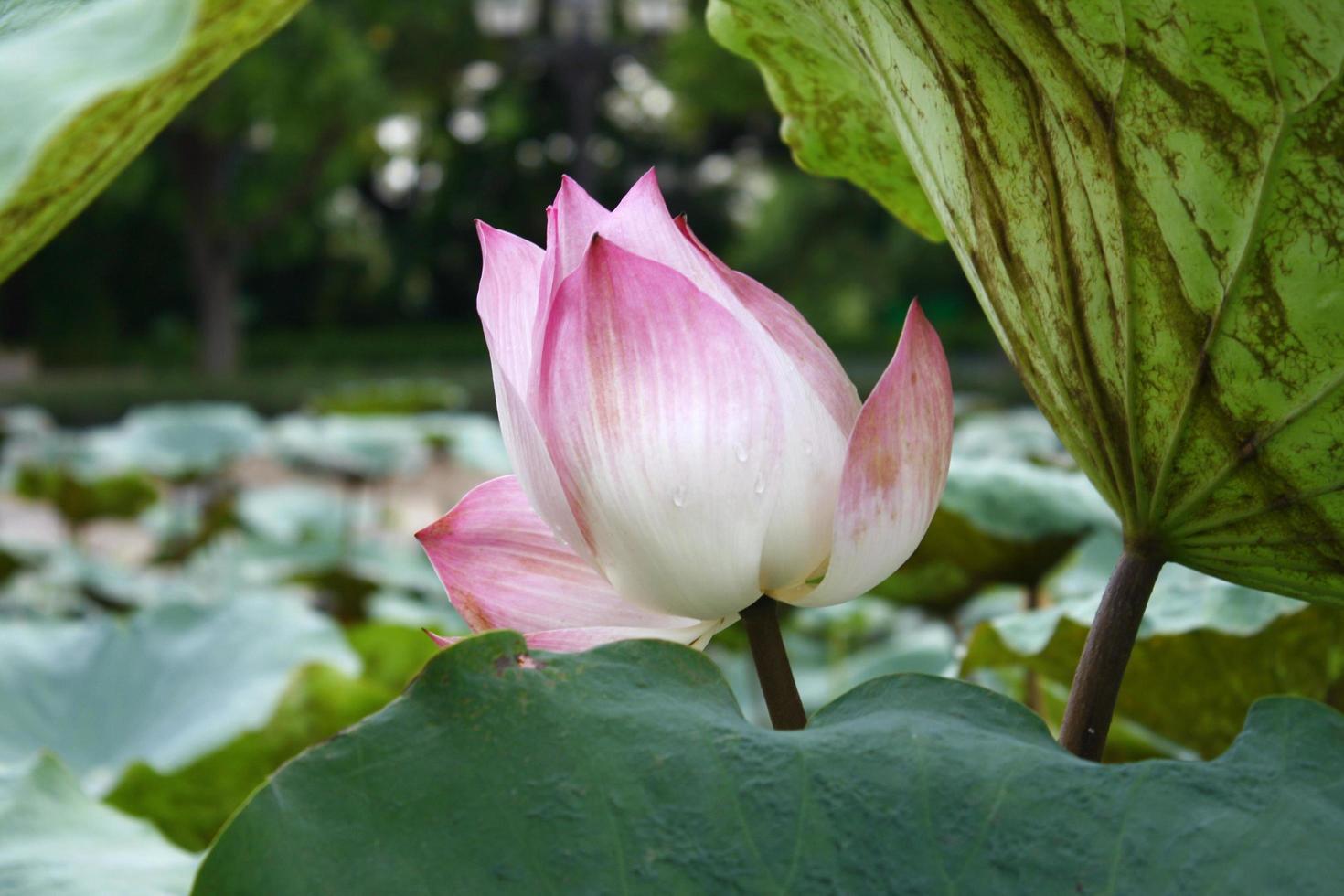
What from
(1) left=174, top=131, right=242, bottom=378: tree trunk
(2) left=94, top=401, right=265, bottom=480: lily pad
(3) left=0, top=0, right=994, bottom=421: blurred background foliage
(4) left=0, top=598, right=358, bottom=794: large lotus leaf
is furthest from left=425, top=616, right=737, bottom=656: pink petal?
(1) left=174, top=131, right=242, bottom=378: tree trunk

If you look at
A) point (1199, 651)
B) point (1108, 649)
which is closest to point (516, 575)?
point (1108, 649)

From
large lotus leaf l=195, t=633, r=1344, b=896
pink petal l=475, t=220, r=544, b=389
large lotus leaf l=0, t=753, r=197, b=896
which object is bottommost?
large lotus leaf l=0, t=753, r=197, b=896

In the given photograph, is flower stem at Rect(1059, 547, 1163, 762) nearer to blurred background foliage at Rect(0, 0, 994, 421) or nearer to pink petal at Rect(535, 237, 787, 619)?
pink petal at Rect(535, 237, 787, 619)

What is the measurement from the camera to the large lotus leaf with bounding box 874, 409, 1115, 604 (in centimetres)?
76

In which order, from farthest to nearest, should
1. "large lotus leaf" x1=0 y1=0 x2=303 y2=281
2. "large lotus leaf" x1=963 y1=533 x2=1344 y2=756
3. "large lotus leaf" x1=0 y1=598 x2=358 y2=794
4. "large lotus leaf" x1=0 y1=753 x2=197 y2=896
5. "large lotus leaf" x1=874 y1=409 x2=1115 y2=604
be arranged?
"large lotus leaf" x1=0 y1=598 x2=358 y2=794 < "large lotus leaf" x1=874 y1=409 x2=1115 y2=604 < "large lotus leaf" x1=963 y1=533 x2=1344 y2=756 < "large lotus leaf" x1=0 y1=753 x2=197 y2=896 < "large lotus leaf" x1=0 y1=0 x2=303 y2=281

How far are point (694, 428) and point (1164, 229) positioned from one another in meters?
0.11

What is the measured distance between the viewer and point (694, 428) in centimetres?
27

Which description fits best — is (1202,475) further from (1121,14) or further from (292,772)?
(292,772)

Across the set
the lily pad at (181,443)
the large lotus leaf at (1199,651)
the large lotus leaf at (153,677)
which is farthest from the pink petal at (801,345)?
the lily pad at (181,443)

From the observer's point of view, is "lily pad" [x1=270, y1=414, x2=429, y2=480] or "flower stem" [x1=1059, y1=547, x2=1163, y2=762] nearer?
"flower stem" [x1=1059, y1=547, x2=1163, y2=762]

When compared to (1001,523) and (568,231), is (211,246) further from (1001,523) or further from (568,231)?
(568,231)

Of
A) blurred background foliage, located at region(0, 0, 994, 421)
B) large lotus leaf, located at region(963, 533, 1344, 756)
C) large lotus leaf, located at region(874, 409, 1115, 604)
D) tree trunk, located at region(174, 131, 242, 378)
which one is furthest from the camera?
tree trunk, located at region(174, 131, 242, 378)

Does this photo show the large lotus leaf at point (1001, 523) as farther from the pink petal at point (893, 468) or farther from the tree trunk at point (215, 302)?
the tree trunk at point (215, 302)

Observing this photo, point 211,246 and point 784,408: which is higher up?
point 784,408
